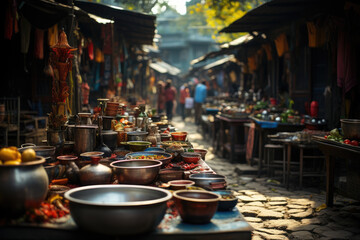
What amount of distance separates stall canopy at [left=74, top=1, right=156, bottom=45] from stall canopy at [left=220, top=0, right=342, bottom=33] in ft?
9.09

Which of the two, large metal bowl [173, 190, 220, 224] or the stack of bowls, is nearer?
large metal bowl [173, 190, 220, 224]

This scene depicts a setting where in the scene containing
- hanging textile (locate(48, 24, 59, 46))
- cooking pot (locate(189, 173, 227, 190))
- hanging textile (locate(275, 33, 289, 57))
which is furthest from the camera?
hanging textile (locate(275, 33, 289, 57))

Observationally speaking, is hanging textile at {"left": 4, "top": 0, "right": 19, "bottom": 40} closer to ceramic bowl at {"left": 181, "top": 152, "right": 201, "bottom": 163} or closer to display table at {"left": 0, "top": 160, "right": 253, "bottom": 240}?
ceramic bowl at {"left": 181, "top": 152, "right": 201, "bottom": 163}

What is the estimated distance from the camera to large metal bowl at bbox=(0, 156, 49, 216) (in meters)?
2.57

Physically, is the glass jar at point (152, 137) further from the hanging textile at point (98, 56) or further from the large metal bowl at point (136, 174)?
the hanging textile at point (98, 56)

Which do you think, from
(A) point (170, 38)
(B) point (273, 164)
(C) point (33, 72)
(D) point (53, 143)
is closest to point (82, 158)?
(D) point (53, 143)

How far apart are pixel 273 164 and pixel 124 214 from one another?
7.25 meters

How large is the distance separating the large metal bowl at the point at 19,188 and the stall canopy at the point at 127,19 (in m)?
7.39

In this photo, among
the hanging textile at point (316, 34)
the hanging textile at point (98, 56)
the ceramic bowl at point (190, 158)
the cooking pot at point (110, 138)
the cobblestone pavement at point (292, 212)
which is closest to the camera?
the ceramic bowl at point (190, 158)

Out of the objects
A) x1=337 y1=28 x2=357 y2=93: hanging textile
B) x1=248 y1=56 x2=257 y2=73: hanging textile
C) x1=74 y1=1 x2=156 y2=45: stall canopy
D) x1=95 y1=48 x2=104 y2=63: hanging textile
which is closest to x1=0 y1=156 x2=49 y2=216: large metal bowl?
x1=337 y1=28 x2=357 y2=93: hanging textile

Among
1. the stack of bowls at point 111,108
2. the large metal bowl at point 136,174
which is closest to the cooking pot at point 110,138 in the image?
the stack of bowls at point 111,108

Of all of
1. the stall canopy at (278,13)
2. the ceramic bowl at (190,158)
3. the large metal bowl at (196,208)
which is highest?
the stall canopy at (278,13)

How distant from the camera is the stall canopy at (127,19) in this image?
10.4 metres

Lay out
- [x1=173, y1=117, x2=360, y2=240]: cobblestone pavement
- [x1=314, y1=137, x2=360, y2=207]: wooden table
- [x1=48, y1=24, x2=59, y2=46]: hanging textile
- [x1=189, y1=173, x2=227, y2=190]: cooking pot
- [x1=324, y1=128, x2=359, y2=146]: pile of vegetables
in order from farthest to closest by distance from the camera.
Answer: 1. [x1=48, y1=24, x2=59, y2=46]: hanging textile
2. [x1=314, y1=137, x2=360, y2=207]: wooden table
3. [x1=324, y1=128, x2=359, y2=146]: pile of vegetables
4. [x1=173, y1=117, x2=360, y2=240]: cobblestone pavement
5. [x1=189, y1=173, x2=227, y2=190]: cooking pot
